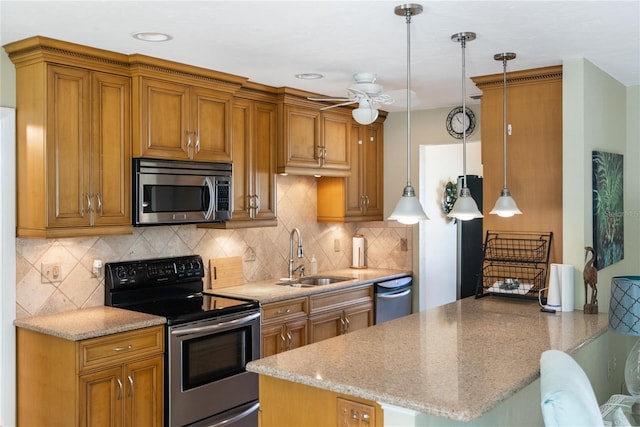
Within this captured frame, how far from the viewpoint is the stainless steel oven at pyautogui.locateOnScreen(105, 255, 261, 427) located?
11.6ft

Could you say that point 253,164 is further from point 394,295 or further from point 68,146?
point 394,295

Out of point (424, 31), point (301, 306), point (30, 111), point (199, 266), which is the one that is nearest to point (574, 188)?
point (424, 31)

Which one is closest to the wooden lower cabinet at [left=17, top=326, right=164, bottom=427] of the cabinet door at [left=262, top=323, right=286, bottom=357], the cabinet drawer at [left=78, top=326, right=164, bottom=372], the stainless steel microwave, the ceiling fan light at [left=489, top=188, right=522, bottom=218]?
the cabinet drawer at [left=78, top=326, right=164, bottom=372]

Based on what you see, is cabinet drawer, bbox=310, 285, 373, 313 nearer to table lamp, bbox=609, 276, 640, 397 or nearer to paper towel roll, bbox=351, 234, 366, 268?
paper towel roll, bbox=351, 234, 366, 268

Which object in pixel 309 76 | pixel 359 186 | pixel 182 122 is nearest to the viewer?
pixel 182 122

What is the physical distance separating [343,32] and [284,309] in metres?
2.06

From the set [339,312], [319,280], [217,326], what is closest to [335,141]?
[319,280]

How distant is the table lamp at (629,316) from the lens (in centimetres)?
301

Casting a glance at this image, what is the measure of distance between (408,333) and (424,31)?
4.93 feet

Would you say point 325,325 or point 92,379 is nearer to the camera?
point 92,379

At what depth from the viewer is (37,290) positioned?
11.5 feet

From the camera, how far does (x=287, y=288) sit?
4559 millimetres

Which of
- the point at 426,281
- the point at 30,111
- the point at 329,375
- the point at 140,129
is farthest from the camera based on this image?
the point at 426,281

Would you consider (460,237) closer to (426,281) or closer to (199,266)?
(426,281)
